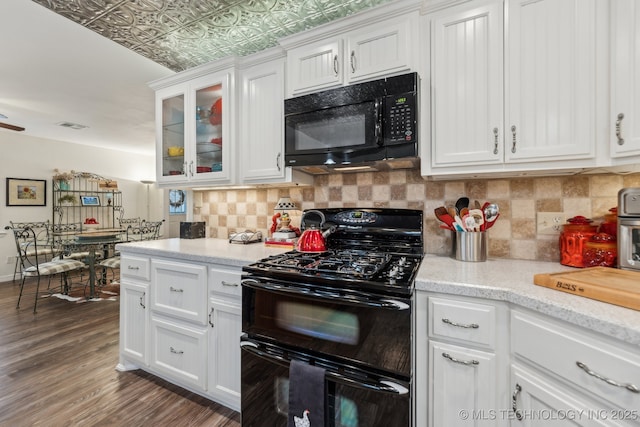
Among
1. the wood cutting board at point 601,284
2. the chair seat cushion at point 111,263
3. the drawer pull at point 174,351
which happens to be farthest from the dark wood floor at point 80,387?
the wood cutting board at point 601,284

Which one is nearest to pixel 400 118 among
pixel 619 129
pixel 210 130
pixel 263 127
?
pixel 619 129

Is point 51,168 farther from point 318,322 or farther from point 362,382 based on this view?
point 362,382

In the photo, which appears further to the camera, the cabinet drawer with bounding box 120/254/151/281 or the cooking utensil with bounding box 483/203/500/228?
the cabinet drawer with bounding box 120/254/151/281

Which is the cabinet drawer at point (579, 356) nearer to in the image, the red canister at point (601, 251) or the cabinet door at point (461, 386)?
the cabinet door at point (461, 386)

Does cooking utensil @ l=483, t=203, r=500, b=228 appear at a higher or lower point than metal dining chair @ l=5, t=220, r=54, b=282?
higher

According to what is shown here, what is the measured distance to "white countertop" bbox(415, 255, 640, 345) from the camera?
0.77 metres

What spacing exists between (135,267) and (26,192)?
4.84m

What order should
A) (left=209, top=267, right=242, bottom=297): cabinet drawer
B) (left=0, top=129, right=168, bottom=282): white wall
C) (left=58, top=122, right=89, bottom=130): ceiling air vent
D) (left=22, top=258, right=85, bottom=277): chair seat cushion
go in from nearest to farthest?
(left=209, top=267, right=242, bottom=297): cabinet drawer → (left=22, top=258, right=85, bottom=277): chair seat cushion → (left=58, top=122, right=89, bottom=130): ceiling air vent → (left=0, top=129, right=168, bottom=282): white wall

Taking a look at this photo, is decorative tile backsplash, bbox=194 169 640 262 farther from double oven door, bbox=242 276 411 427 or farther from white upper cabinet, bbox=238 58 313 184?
double oven door, bbox=242 276 411 427

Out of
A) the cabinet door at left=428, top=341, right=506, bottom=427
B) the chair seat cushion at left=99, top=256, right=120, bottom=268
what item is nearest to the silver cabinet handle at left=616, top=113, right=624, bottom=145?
the cabinet door at left=428, top=341, right=506, bottom=427

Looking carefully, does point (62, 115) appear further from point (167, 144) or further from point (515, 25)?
point (515, 25)

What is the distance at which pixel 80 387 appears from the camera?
196 cm

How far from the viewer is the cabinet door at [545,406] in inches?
32.7

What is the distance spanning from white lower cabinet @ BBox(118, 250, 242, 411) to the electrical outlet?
5.45 ft
